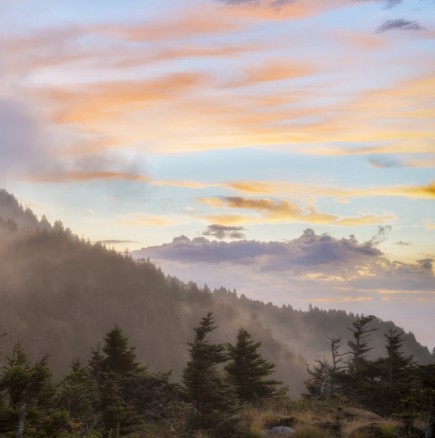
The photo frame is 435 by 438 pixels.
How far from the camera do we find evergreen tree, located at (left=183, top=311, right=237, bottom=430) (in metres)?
25.3

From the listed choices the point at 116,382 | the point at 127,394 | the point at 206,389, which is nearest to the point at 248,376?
the point at 127,394

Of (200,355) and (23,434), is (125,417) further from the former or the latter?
(23,434)

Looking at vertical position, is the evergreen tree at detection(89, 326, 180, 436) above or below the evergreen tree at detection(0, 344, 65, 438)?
below

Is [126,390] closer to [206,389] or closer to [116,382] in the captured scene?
[116,382]

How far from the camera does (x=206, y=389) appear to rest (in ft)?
84.5

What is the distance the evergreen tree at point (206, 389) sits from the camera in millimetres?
25266

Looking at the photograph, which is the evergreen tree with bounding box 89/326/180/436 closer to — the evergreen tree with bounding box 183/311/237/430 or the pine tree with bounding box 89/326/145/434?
the pine tree with bounding box 89/326/145/434

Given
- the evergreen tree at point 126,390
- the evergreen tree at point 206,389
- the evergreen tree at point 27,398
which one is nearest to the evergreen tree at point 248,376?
the evergreen tree at point 126,390

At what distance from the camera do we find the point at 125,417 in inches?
994

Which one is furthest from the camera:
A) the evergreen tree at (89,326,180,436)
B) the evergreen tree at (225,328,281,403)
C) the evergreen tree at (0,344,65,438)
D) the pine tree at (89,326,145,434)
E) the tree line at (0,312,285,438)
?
the evergreen tree at (225,328,281,403)

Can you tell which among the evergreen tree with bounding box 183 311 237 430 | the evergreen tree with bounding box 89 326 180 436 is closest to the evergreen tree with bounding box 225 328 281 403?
the evergreen tree with bounding box 89 326 180 436

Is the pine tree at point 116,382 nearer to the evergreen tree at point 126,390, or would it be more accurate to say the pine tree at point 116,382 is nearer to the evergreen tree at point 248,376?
the evergreen tree at point 126,390

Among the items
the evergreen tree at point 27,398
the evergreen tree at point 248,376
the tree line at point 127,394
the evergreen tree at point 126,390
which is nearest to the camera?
the evergreen tree at point 27,398

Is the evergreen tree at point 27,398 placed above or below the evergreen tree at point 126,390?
above
